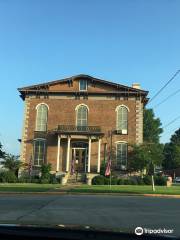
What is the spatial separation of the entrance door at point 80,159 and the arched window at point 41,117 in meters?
4.18

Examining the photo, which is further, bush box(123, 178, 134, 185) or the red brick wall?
the red brick wall

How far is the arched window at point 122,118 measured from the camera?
151 feet

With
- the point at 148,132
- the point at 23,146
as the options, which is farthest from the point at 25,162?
the point at 148,132

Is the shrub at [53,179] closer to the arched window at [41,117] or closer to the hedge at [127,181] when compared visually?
the hedge at [127,181]

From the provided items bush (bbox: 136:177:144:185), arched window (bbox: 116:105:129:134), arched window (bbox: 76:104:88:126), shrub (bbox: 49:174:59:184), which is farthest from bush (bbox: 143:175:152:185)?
arched window (bbox: 76:104:88:126)

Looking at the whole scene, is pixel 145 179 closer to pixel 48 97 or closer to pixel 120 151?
pixel 120 151

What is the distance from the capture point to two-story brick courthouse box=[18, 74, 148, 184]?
4500 cm

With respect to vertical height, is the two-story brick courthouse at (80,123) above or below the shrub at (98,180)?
above

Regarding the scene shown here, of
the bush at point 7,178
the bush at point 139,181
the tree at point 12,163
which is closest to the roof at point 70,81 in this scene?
the tree at point 12,163

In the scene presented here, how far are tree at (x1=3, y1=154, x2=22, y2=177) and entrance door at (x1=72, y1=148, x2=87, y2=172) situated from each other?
5.69 metres

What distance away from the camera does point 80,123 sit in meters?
46.5

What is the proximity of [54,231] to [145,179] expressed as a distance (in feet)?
129

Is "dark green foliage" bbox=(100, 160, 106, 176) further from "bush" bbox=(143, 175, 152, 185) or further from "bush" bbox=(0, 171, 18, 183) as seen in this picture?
"bush" bbox=(0, 171, 18, 183)

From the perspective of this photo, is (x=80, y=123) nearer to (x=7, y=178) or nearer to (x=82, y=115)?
(x=82, y=115)
